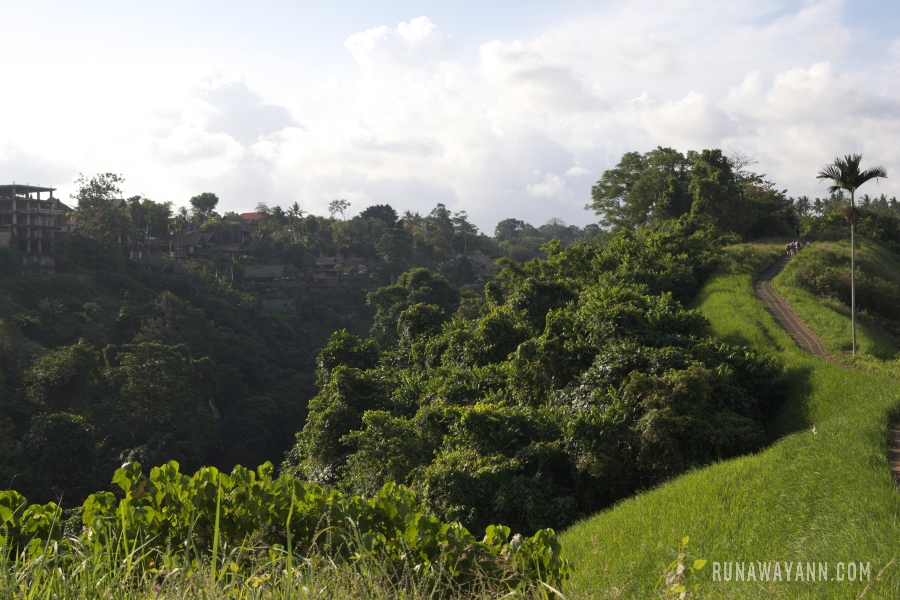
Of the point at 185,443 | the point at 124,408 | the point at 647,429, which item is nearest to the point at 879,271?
the point at 647,429

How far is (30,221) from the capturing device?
39656mm

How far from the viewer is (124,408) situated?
25797mm

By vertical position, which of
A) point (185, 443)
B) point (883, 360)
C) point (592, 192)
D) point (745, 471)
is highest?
point (592, 192)

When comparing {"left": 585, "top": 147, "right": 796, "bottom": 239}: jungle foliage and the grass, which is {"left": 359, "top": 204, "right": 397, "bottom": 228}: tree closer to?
{"left": 585, "top": 147, "right": 796, "bottom": 239}: jungle foliage

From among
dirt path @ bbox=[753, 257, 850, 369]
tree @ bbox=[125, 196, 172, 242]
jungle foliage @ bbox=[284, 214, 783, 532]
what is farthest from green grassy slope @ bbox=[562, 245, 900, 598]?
tree @ bbox=[125, 196, 172, 242]

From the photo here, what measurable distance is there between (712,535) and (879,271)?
733 inches

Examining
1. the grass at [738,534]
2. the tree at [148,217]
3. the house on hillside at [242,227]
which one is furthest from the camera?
the house on hillside at [242,227]

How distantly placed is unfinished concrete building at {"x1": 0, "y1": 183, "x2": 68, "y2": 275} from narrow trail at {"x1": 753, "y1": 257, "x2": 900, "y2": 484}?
35.5 metres

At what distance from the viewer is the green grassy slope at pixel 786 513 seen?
4.64m

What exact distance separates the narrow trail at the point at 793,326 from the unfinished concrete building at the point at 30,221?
35.5 metres

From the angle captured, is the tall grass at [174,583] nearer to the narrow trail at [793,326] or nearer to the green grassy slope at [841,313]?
the narrow trail at [793,326]

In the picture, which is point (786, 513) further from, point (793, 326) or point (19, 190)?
point (19, 190)

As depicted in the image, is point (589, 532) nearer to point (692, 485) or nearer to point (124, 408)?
point (692, 485)

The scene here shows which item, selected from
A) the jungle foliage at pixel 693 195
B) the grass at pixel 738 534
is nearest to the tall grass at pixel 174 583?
the grass at pixel 738 534
